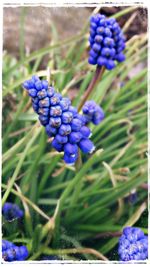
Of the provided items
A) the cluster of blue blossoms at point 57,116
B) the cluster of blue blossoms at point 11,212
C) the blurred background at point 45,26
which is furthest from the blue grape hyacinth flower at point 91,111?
the blurred background at point 45,26

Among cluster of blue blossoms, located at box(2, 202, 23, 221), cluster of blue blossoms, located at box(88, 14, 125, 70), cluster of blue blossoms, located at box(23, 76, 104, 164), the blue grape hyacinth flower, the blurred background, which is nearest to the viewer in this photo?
cluster of blue blossoms, located at box(23, 76, 104, 164)

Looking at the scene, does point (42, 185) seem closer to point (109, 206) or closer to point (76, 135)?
point (109, 206)

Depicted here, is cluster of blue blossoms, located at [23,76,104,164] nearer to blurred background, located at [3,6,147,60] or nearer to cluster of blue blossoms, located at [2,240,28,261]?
cluster of blue blossoms, located at [2,240,28,261]

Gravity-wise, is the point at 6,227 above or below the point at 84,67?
below

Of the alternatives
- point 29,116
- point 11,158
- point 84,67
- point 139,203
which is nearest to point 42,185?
point 11,158

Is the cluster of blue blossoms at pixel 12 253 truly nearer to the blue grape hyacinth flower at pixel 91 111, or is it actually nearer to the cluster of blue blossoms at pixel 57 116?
the cluster of blue blossoms at pixel 57 116

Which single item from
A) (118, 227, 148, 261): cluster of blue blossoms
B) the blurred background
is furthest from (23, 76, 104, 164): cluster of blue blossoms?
the blurred background

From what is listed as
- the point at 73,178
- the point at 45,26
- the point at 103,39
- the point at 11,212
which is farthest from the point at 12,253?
the point at 45,26
